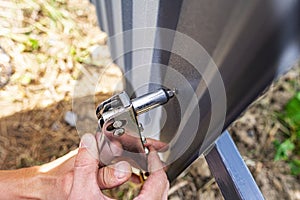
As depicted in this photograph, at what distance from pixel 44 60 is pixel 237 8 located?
124 cm

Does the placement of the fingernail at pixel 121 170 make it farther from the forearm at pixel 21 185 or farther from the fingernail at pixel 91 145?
the forearm at pixel 21 185

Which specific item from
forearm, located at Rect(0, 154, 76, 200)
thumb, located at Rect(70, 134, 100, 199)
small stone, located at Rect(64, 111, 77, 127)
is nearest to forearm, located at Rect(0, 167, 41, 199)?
forearm, located at Rect(0, 154, 76, 200)

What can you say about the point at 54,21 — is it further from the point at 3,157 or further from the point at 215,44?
the point at 215,44

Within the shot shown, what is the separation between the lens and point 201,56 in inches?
27.5

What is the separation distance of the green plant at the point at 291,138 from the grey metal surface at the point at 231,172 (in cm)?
75

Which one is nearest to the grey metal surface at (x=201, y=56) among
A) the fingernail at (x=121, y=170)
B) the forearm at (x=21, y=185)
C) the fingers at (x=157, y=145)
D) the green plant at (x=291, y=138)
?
the fingers at (x=157, y=145)

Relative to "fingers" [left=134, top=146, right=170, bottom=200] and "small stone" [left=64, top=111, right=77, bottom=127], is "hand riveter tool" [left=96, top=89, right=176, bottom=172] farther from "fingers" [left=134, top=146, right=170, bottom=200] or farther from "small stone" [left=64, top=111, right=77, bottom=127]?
"small stone" [left=64, top=111, right=77, bottom=127]

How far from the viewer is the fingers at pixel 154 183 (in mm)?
893

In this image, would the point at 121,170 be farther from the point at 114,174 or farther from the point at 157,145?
the point at 157,145

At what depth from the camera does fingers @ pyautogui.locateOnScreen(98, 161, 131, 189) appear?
891mm

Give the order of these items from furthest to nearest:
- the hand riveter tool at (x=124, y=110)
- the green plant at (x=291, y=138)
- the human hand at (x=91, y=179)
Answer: the green plant at (x=291, y=138) < the human hand at (x=91, y=179) < the hand riveter tool at (x=124, y=110)

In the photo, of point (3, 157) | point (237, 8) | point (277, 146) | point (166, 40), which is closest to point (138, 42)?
point (166, 40)

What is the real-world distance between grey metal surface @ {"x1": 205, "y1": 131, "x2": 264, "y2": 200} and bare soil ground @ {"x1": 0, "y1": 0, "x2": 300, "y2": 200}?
1.84 feet

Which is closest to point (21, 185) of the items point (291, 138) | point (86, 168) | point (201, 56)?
point (86, 168)
